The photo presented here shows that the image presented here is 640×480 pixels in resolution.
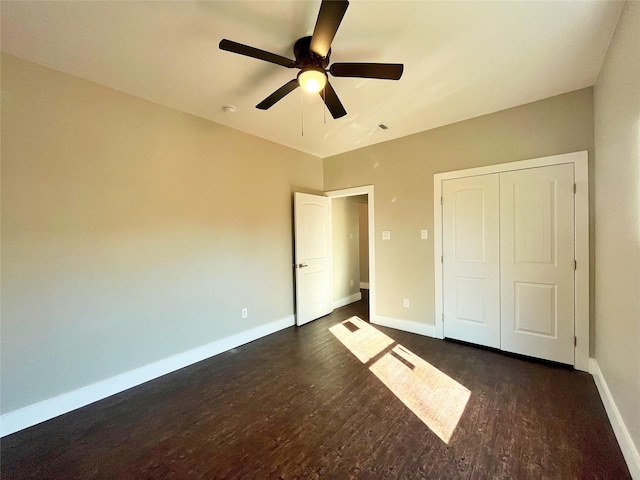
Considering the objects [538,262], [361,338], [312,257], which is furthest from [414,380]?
[312,257]

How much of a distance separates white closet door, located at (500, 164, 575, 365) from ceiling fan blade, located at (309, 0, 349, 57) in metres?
2.45

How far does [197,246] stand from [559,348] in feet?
13.0

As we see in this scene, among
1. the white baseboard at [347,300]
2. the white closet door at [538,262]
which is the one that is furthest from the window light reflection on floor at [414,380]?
the white baseboard at [347,300]

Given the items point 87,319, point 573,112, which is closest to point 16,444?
point 87,319

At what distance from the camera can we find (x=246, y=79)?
228 cm

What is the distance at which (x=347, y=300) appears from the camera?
5195 millimetres

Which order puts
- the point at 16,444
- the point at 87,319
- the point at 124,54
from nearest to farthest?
the point at 16,444 < the point at 124,54 < the point at 87,319

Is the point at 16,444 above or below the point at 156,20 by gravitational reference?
below

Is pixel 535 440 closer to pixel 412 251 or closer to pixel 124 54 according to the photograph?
pixel 412 251

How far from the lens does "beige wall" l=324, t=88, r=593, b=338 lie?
261 centimetres

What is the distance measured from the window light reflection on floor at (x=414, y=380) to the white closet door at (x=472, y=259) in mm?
835

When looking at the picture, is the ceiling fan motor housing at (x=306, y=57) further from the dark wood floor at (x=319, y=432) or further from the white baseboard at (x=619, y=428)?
the white baseboard at (x=619, y=428)

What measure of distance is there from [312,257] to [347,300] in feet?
4.94

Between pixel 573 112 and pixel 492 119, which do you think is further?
pixel 492 119
